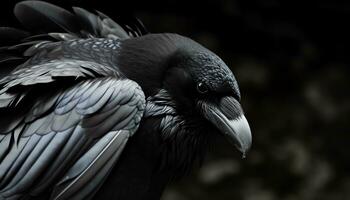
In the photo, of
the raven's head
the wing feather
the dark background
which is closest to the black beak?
the raven's head

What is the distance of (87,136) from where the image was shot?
3.37 m

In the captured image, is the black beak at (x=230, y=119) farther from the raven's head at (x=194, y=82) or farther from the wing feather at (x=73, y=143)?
the wing feather at (x=73, y=143)

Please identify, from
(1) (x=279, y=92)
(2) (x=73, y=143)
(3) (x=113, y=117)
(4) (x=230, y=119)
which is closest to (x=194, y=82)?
(4) (x=230, y=119)

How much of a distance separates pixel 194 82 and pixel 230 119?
225mm

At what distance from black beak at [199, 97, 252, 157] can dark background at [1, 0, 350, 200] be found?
11.6 ft

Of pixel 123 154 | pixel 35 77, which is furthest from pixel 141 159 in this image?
pixel 35 77

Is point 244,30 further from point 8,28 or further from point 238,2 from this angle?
point 8,28

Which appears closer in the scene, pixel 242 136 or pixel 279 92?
pixel 242 136

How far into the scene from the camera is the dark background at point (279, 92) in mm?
7031

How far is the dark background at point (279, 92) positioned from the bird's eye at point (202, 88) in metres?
3.52

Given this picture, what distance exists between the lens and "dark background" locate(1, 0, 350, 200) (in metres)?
7.03

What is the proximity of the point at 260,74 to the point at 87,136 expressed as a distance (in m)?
4.06

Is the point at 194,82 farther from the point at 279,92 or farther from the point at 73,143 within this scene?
the point at 279,92

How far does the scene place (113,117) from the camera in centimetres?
339
